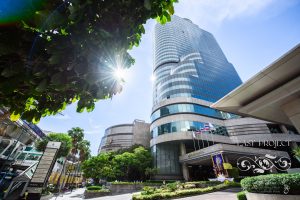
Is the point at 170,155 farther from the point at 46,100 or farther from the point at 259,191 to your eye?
the point at 46,100

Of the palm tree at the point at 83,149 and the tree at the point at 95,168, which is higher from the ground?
the palm tree at the point at 83,149

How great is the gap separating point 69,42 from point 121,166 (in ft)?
131

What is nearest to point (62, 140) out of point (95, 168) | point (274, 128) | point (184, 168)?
point (95, 168)

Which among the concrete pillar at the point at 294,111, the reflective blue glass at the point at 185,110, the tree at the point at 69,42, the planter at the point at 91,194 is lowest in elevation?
the planter at the point at 91,194

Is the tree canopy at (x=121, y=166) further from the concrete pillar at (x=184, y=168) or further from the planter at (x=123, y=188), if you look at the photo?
the concrete pillar at (x=184, y=168)

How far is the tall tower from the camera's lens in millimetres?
37906

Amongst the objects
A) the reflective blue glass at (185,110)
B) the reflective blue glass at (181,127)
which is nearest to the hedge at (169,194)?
the reflective blue glass at (181,127)

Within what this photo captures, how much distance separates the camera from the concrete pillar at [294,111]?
672cm

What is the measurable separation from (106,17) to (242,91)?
7.21m

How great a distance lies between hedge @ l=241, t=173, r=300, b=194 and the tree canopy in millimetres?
29174

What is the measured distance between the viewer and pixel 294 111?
687 centimetres

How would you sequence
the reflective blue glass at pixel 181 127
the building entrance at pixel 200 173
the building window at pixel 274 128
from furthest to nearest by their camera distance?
the building window at pixel 274 128 < the reflective blue glass at pixel 181 127 < the building entrance at pixel 200 173

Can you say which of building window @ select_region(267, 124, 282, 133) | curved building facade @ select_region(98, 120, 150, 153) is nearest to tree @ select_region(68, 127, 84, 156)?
curved building facade @ select_region(98, 120, 150, 153)

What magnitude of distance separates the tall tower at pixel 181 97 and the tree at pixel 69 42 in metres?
27.6
